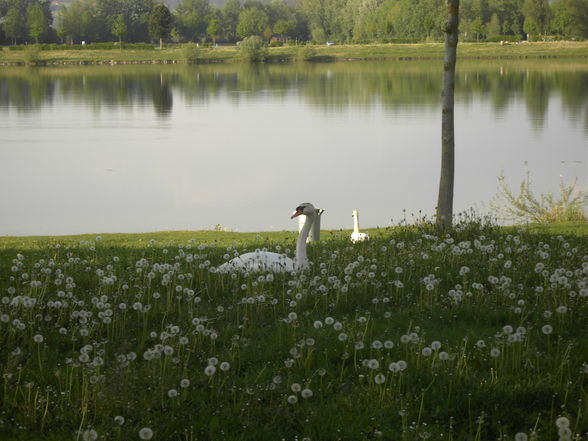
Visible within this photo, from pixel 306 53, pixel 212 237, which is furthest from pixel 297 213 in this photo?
pixel 306 53

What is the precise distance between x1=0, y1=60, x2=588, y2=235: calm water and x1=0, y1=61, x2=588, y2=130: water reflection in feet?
1.06

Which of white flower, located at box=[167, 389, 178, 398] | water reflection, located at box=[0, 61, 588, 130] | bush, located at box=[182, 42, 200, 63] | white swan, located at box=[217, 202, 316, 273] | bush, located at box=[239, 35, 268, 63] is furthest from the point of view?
bush, located at box=[182, 42, 200, 63]

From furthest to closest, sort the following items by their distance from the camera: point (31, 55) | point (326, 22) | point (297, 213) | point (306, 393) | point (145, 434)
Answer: point (326, 22), point (31, 55), point (297, 213), point (306, 393), point (145, 434)

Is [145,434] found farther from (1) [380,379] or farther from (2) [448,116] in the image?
(2) [448,116]

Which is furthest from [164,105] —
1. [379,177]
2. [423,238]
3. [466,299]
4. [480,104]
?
[466,299]

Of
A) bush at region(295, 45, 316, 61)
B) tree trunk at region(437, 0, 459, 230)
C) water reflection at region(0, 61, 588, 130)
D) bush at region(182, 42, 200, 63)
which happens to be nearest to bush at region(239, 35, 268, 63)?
bush at region(295, 45, 316, 61)

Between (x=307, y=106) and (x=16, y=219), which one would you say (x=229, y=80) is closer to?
(x=307, y=106)

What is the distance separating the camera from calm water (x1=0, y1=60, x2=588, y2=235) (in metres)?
26.1

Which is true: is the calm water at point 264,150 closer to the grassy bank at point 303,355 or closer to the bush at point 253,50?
the grassy bank at point 303,355

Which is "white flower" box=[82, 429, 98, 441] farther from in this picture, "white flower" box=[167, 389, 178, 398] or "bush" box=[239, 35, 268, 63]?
"bush" box=[239, 35, 268, 63]

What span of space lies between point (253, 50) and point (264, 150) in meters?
89.3

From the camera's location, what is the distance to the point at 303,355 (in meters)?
6.93

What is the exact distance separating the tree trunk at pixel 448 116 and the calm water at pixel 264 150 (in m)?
9.13

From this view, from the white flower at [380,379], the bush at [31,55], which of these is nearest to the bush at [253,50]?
the bush at [31,55]
